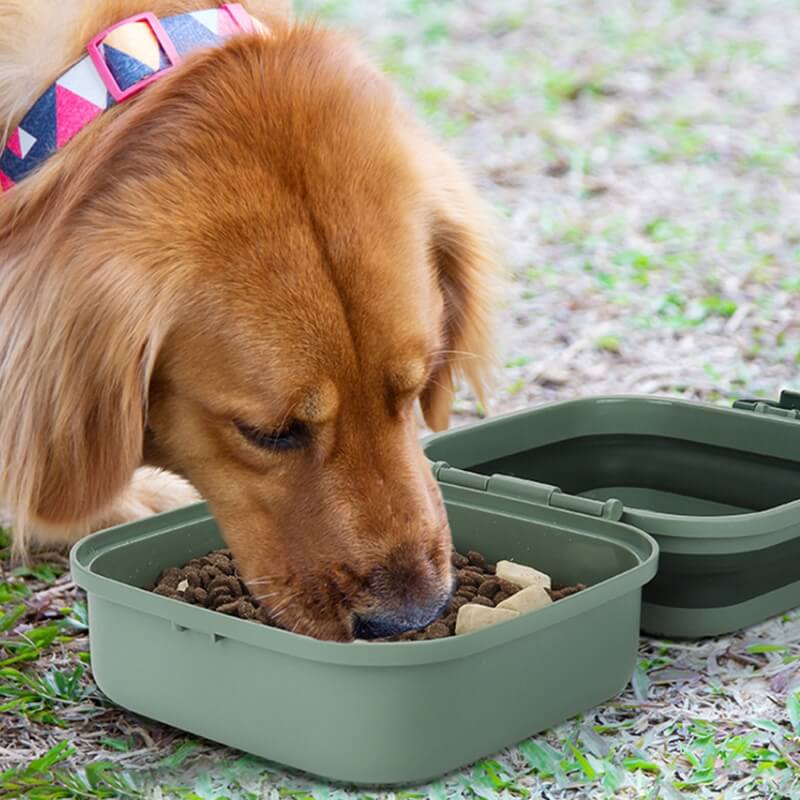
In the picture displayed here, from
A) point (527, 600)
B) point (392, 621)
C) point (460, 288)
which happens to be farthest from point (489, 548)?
point (392, 621)

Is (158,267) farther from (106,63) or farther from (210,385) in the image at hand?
(106,63)

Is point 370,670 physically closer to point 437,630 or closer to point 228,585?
point 437,630

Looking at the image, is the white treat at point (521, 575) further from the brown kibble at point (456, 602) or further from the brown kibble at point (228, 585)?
the brown kibble at point (228, 585)

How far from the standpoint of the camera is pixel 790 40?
8344 millimetres

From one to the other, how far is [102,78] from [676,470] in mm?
1644

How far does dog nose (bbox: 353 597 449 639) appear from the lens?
8.83ft

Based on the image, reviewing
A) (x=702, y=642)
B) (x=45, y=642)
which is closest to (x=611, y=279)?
(x=702, y=642)

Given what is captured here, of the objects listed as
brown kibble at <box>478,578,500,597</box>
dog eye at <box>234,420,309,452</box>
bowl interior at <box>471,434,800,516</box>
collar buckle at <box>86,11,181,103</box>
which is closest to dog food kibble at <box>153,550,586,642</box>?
brown kibble at <box>478,578,500,597</box>

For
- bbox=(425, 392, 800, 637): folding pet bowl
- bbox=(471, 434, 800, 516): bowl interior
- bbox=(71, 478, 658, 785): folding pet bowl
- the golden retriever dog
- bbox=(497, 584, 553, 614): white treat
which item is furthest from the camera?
bbox=(471, 434, 800, 516): bowl interior

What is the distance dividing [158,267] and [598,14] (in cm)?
653

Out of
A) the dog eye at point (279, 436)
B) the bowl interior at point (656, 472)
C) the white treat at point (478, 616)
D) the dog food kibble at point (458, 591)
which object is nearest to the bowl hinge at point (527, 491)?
the dog food kibble at point (458, 591)

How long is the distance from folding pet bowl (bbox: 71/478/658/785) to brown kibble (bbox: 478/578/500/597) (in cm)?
15

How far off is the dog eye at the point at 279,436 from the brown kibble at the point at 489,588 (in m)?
0.57

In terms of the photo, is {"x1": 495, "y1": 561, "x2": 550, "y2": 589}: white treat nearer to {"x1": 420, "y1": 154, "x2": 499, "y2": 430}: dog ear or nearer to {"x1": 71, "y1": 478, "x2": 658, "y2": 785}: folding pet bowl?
{"x1": 71, "y1": 478, "x2": 658, "y2": 785}: folding pet bowl
